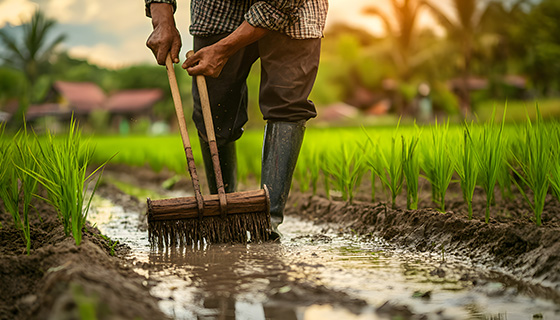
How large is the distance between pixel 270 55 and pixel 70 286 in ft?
4.91

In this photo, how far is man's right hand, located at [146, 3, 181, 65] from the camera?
2.29 metres

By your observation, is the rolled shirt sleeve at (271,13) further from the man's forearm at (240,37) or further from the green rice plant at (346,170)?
the green rice plant at (346,170)

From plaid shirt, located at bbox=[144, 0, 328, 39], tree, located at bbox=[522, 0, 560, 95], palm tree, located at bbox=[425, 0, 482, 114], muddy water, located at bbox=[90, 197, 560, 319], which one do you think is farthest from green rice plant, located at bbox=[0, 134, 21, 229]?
tree, located at bbox=[522, 0, 560, 95]

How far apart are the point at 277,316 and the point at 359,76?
4553 cm

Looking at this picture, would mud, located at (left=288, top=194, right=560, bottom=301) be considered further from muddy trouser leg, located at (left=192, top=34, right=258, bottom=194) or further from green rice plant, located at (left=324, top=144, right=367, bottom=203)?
muddy trouser leg, located at (left=192, top=34, right=258, bottom=194)

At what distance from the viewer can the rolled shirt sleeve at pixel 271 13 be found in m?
2.12

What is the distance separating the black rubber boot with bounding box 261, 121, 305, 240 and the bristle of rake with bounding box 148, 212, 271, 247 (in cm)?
Result: 15

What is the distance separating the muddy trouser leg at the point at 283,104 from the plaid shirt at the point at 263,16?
0.06 metres

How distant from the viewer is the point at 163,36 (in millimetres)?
2283

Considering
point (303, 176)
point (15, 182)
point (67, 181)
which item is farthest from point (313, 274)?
point (303, 176)

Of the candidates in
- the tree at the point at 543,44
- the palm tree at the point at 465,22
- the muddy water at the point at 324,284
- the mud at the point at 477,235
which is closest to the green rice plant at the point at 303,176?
the mud at the point at 477,235

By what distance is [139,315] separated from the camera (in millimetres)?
982

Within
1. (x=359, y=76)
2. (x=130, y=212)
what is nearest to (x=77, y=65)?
(x=359, y=76)

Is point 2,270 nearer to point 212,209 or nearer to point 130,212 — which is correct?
point 212,209
